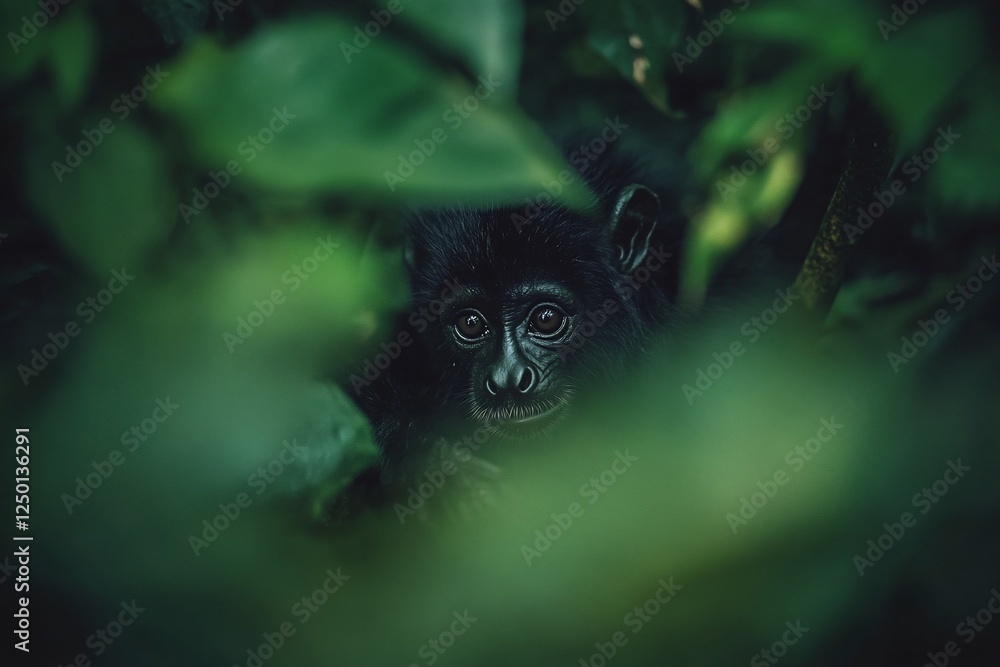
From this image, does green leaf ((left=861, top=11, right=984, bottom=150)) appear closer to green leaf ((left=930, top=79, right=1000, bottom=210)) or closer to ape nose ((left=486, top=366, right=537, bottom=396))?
green leaf ((left=930, top=79, right=1000, bottom=210))

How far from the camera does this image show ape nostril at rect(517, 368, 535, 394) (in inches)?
80.1

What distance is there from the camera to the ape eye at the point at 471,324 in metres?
2.14

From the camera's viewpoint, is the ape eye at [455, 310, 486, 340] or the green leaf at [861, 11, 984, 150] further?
the ape eye at [455, 310, 486, 340]

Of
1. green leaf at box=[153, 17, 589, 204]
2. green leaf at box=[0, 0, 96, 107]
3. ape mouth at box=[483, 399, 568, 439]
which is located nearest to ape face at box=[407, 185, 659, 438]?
ape mouth at box=[483, 399, 568, 439]

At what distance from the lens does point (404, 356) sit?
7.23 ft

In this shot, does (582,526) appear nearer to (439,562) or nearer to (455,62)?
(439,562)

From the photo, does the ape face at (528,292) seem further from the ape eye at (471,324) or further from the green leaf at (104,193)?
the green leaf at (104,193)

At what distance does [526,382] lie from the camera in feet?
6.70

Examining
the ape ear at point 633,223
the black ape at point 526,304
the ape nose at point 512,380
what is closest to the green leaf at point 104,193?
the black ape at point 526,304

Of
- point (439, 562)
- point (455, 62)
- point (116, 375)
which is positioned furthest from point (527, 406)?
point (116, 375)

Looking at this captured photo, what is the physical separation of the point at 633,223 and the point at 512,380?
0.46 m

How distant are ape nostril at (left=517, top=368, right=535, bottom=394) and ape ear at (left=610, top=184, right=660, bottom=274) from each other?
0.33m

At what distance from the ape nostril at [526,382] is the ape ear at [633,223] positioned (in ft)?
1.09

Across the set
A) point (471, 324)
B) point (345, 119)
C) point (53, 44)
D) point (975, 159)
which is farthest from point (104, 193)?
point (975, 159)
